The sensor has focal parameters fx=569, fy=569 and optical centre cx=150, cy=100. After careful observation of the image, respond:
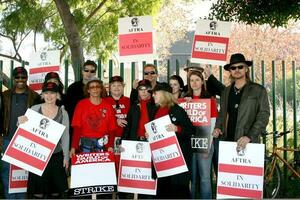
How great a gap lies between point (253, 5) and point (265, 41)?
27.7 m

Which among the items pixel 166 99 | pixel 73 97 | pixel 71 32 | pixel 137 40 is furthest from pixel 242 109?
pixel 71 32

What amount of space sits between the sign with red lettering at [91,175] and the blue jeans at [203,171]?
1.11 m

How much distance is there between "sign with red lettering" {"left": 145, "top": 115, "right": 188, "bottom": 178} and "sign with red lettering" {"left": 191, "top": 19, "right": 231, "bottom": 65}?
196 cm

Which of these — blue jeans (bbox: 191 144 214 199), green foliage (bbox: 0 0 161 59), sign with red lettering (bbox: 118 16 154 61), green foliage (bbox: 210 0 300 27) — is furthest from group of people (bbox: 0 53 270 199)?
green foliage (bbox: 0 0 161 59)

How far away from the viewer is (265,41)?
117ft

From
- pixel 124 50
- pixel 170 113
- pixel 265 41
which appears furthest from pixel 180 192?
pixel 265 41

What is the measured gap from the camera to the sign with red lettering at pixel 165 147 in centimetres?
714

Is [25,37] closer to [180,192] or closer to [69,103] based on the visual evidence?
[69,103]

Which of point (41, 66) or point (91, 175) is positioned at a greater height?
point (41, 66)

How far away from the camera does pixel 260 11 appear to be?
865 cm

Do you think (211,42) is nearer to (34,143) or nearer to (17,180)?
(34,143)

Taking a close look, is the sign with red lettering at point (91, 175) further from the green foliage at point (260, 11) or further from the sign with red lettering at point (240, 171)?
the green foliage at point (260, 11)

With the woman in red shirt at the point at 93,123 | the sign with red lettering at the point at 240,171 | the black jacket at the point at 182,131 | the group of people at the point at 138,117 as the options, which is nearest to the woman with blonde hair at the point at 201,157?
the group of people at the point at 138,117

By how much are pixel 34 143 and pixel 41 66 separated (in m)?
2.01
